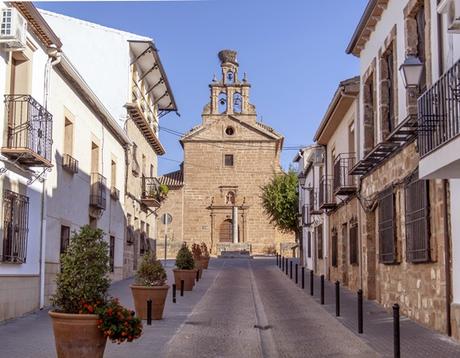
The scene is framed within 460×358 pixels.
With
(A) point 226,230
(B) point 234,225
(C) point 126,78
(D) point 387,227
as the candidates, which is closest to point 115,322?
(D) point 387,227

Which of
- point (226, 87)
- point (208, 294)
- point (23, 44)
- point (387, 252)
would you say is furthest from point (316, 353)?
point (226, 87)

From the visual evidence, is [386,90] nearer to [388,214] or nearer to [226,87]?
[388,214]

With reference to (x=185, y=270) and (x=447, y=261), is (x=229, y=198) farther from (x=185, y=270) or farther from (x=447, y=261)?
(x=447, y=261)

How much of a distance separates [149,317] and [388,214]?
18.5 feet

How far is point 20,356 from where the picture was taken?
899 cm

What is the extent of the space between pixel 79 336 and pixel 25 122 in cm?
598

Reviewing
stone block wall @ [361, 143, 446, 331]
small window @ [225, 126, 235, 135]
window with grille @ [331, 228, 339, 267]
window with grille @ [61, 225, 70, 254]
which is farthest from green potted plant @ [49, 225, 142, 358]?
small window @ [225, 126, 235, 135]

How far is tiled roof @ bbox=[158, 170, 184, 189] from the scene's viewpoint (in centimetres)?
5606

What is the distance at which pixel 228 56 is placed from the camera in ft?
184

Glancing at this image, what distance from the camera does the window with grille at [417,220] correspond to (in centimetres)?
→ 1159

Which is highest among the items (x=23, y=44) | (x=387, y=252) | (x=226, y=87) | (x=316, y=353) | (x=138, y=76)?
(x=226, y=87)

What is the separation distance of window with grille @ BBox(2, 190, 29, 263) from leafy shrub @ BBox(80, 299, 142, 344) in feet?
16.2

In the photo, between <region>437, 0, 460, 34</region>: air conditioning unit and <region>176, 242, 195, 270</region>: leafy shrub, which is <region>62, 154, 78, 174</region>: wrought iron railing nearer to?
<region>176, 242, 195, 270</region>: leafy shrub


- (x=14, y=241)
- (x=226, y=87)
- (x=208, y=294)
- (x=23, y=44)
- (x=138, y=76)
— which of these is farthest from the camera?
(x=226, y=87)
